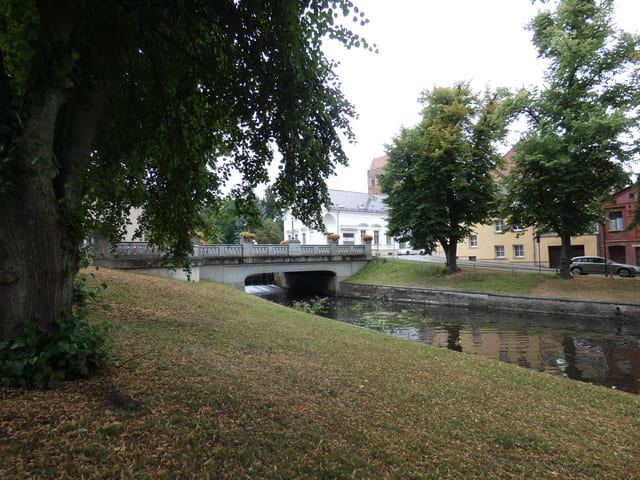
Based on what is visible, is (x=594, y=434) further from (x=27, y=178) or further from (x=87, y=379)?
(x=27, y=178)

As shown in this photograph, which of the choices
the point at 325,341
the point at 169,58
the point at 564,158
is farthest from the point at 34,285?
the point at 564,158

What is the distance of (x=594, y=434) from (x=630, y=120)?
18.2m

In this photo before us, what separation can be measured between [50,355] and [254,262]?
22.2 metres

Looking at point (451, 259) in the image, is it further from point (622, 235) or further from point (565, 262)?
point (622, 235)

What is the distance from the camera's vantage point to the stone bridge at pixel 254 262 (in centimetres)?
1892

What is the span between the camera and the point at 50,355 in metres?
3.76

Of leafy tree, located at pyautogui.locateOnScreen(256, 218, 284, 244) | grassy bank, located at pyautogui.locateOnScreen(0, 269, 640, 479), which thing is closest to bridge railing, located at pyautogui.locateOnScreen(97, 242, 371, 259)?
grassy bank, located at pyautogui.locateOnScreen(0, 269, 640, 479)

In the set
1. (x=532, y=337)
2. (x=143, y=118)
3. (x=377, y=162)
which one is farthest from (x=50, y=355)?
(x=377, y=162)

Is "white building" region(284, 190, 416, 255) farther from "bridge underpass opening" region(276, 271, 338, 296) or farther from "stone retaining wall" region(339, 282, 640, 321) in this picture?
"stone retaining wall" region(339, 282, 640, 321)

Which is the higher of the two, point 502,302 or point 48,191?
point 48,191

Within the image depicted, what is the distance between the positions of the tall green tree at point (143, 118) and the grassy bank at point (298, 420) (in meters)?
1.26

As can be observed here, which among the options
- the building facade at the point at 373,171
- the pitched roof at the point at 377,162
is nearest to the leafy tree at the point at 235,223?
the building facade at the point at 373,171

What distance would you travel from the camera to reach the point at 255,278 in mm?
42406

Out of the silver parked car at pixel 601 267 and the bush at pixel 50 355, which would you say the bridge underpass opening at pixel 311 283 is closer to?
the silver parked car at pixel 601 267
